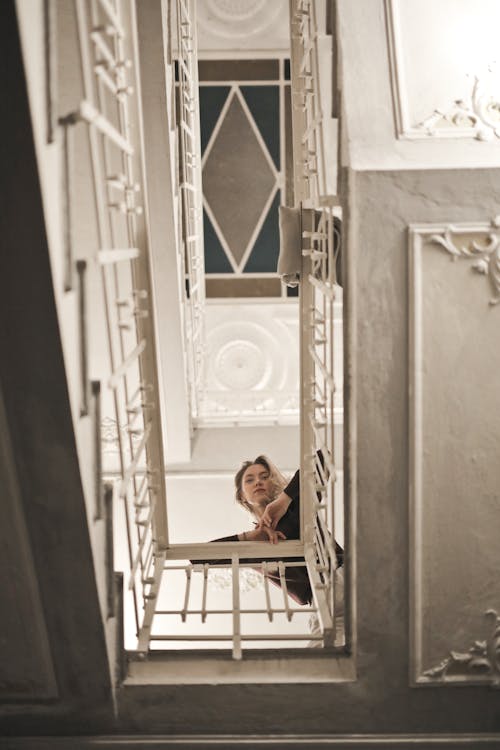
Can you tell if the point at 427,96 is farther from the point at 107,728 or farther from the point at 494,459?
the point at 107,728

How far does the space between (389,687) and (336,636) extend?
27 cm

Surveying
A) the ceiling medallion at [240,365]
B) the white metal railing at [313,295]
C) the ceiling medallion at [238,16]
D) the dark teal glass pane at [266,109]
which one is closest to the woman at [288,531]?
the white metal railing at [313,295]

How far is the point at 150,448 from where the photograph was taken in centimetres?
305

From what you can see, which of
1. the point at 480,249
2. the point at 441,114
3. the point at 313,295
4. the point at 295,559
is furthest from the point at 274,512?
the point at 441,114

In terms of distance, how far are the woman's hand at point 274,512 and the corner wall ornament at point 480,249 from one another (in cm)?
192

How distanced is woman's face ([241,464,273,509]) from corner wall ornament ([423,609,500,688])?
2.80 metres

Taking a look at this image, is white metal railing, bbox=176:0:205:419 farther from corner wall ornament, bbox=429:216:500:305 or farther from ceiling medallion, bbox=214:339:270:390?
corner wall ornament, bbox=429:216:500:305

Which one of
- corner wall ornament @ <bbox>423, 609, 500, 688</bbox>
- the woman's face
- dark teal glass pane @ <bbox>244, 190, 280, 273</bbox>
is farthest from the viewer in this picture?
dark teal glass pane @ <bbox>244, 190, 280, 273</bbox>

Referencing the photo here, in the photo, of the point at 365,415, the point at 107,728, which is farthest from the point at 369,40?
the point at 107,728

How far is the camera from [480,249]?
229 cm

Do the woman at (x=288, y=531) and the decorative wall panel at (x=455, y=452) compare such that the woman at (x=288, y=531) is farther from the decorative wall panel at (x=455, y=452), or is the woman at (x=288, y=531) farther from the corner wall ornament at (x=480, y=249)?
the corner wall ornament at (x=480, y=249)

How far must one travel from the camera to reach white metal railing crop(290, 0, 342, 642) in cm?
263

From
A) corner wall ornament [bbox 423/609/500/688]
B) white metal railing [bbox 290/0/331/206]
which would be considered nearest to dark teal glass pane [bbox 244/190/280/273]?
white metal railing [bbox 290/0/331/206]

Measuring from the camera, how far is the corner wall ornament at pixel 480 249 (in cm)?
227
